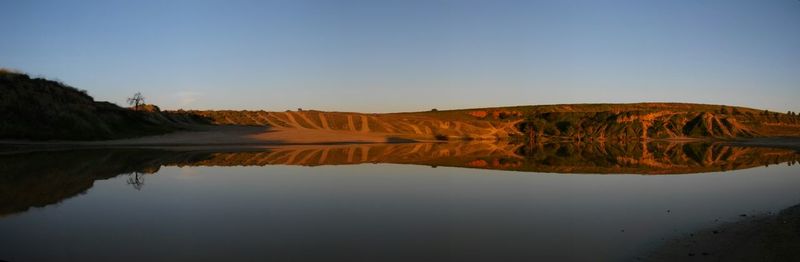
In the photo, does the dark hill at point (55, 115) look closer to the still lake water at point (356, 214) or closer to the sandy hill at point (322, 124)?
the sandy hill at point (322, 124)

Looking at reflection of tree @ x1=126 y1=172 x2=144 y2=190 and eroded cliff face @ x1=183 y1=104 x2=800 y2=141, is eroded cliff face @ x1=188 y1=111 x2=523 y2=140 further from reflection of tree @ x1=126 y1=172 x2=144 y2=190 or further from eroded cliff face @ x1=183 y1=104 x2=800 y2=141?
reflection of tree @ x1=126 y1=172 x2=144 y2=190

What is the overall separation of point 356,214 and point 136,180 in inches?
394

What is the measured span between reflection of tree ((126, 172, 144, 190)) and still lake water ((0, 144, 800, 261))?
32mm

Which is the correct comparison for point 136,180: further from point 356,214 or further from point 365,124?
point 365,124

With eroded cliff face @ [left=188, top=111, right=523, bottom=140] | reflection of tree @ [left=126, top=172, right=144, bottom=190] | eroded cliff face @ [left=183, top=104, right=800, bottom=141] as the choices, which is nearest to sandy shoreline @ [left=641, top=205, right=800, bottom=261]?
reflection of tree @ [left=126, top=172, right=144, bottom=190]

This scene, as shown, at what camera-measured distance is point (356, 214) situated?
34.4 ft

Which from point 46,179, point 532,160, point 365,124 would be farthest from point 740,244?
point 365,124

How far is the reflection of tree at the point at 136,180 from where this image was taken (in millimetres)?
15626

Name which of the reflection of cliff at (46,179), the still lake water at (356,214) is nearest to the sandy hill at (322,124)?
the reflection of cliff at (46,179)

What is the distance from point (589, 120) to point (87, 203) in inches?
3633

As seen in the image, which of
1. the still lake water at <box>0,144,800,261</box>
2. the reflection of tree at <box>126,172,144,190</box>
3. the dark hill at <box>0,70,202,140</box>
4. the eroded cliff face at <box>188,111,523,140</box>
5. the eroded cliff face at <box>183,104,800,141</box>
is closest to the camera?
the still lake water at <box>0,144,800,261</box>

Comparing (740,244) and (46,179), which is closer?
(740,244)

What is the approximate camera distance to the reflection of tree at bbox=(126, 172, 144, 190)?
1563 cm

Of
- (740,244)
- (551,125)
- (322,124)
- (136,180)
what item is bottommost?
(740,244)
